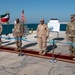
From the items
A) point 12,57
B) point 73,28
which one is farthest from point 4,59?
point 73,28

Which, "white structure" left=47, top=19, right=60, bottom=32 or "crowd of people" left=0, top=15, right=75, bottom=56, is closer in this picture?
"crowd of people" left=0, top=15, right=75, bottom=56

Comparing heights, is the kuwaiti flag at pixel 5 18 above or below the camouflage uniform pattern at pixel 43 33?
above

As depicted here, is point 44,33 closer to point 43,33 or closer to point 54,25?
point 43,33

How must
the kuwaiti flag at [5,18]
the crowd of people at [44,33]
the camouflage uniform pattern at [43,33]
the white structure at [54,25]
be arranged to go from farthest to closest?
the kuwaiti flag at [5,18], the white structure at [54,25], the camouflage uniform pattern at [43,33], the crowd of people at [44,33]

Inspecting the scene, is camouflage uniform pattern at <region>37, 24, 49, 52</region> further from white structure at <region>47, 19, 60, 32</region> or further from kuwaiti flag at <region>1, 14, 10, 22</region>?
kuwaiti flag at <region>1, 14, 10, 22</region>

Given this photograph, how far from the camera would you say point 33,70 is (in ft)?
25.4

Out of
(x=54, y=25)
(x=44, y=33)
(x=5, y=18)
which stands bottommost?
(x=44, y=33)

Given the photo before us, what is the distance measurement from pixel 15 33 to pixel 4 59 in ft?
7.05

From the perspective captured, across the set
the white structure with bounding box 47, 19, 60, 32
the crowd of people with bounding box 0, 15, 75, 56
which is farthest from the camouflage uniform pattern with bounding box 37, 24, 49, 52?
the white structure with bounding box 47, 19, 60, 32

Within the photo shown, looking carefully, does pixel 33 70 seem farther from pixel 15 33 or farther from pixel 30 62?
pixel 15 33

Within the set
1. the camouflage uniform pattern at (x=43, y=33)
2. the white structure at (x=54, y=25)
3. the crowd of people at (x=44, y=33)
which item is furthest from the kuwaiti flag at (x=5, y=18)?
Answer: the camouflage uniform pattern at (x=43, y=33)

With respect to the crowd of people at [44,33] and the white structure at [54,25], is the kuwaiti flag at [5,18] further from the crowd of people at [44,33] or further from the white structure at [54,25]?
the crowd of people at [44,33]

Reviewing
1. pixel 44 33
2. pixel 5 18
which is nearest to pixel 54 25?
pixel 5 18

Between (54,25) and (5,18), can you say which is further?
(5,18)
